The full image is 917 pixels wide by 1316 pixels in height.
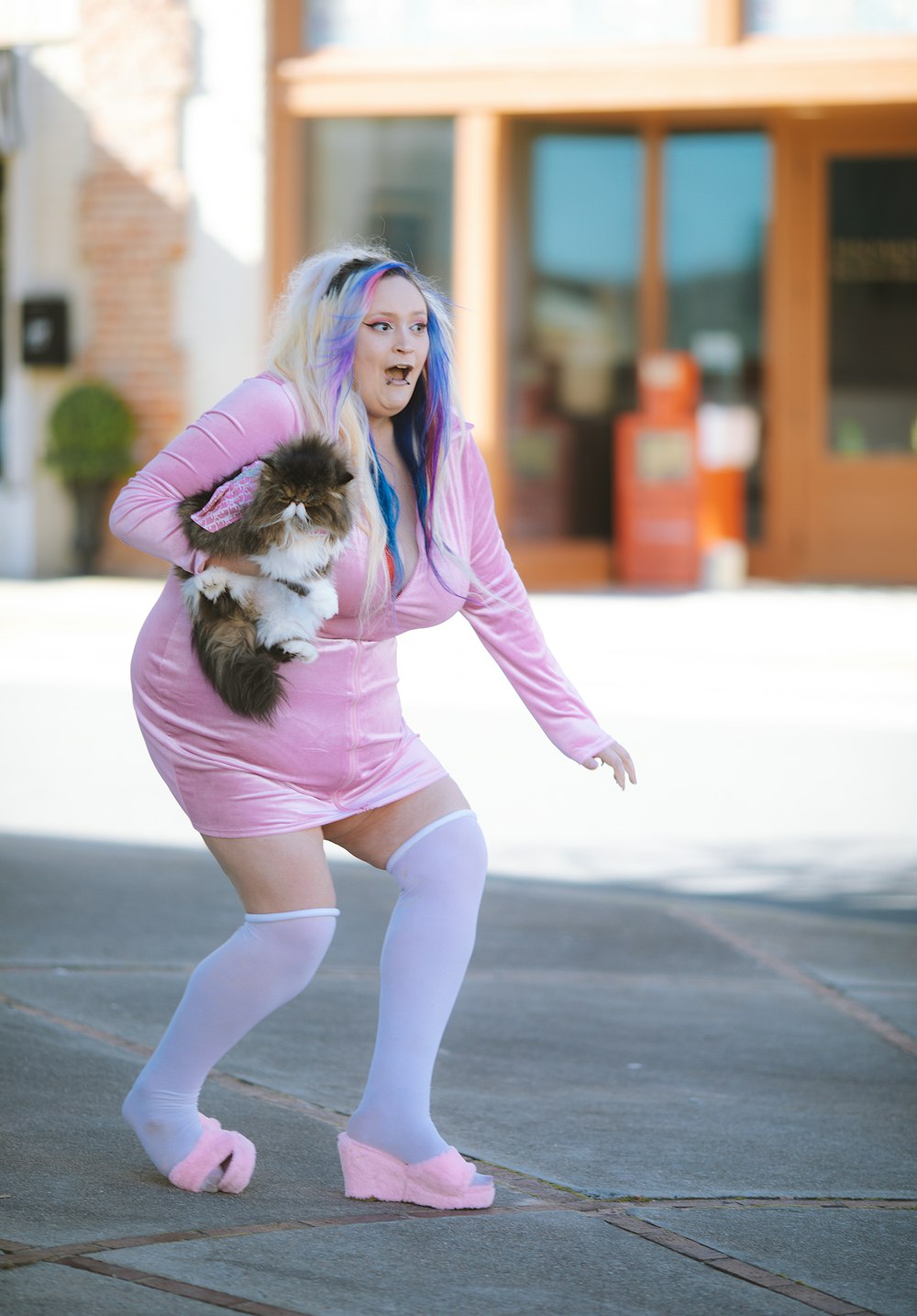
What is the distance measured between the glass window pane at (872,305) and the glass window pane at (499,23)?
2.36 m

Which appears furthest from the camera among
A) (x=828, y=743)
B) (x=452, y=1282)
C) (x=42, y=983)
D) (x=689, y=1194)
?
(x=828, y=743)

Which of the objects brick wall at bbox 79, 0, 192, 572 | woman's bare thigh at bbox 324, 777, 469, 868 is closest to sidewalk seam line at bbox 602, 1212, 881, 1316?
woman's bare thigh at bbox 324, 777, 469, 868

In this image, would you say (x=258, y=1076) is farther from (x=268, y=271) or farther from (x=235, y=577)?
(x=268, y=271)

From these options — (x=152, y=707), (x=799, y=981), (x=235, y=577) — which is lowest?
(x=799, y=981)

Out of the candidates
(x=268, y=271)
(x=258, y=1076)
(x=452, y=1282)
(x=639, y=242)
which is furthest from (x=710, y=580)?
(x=452, y=1282)

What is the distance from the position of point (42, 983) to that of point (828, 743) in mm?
5372

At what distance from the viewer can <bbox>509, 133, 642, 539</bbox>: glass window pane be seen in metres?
16.5

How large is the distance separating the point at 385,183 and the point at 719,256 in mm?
3016

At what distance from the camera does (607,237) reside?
16734 millimetres

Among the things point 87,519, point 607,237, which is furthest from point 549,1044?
point 607,237

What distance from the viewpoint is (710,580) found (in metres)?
16.1

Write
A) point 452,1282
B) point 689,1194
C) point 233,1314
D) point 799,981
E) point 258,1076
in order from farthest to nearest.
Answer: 1. point 799,981
2. point 258,1076
3. point 689,1194
4. point 452,1282
5. point 233,1314

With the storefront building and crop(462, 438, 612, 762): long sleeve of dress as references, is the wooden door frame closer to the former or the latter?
the storefront building

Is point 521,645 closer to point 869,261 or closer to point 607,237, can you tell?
point 607,237
